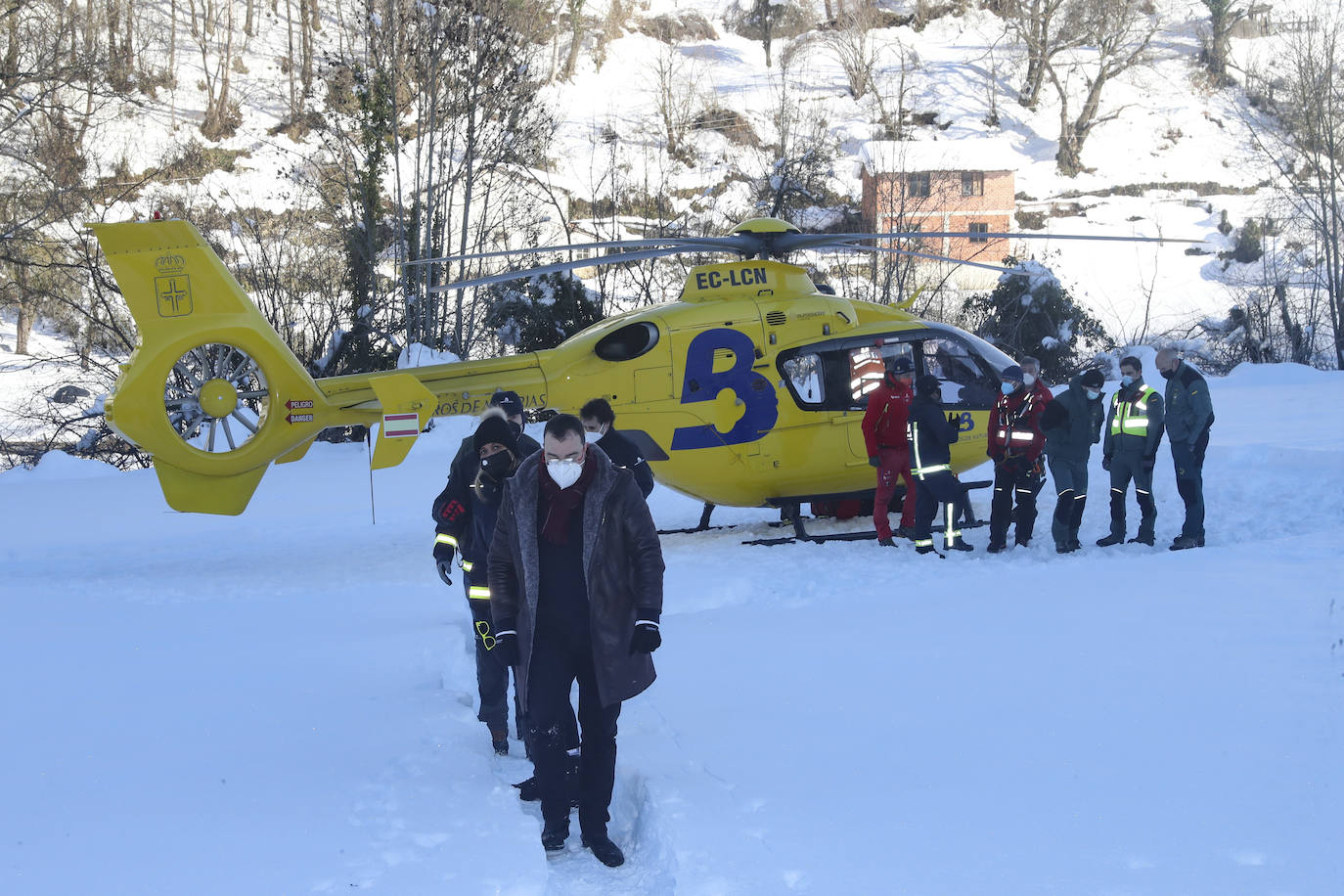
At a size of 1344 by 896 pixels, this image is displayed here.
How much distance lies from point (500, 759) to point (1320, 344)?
99.5ft

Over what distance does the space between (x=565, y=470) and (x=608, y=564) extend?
1.32 ft

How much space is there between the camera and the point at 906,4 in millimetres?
62531

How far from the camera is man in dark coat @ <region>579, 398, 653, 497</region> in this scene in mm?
5895

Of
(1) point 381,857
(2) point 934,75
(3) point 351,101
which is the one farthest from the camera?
(2) point 934,75

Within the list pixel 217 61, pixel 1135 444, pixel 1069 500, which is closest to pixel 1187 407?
pixel 1135 444

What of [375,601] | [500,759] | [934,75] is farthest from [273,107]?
[500,759]

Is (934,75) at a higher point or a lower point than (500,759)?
higher

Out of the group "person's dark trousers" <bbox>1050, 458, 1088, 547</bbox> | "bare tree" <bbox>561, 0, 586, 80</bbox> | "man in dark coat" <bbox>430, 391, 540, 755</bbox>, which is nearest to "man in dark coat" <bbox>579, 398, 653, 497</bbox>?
"man in dark coat" <bbox>430, 391, 540, 755</bbox>

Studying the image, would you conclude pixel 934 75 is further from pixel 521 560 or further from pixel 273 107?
pixel 521 560

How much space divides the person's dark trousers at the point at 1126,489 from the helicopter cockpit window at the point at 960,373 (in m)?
1.51

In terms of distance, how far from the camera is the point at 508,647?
4.20 metres

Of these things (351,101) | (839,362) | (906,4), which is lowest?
(839,362)

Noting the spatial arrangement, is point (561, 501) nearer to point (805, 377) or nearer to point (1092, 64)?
point (805, 377)

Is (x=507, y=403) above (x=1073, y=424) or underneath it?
above
